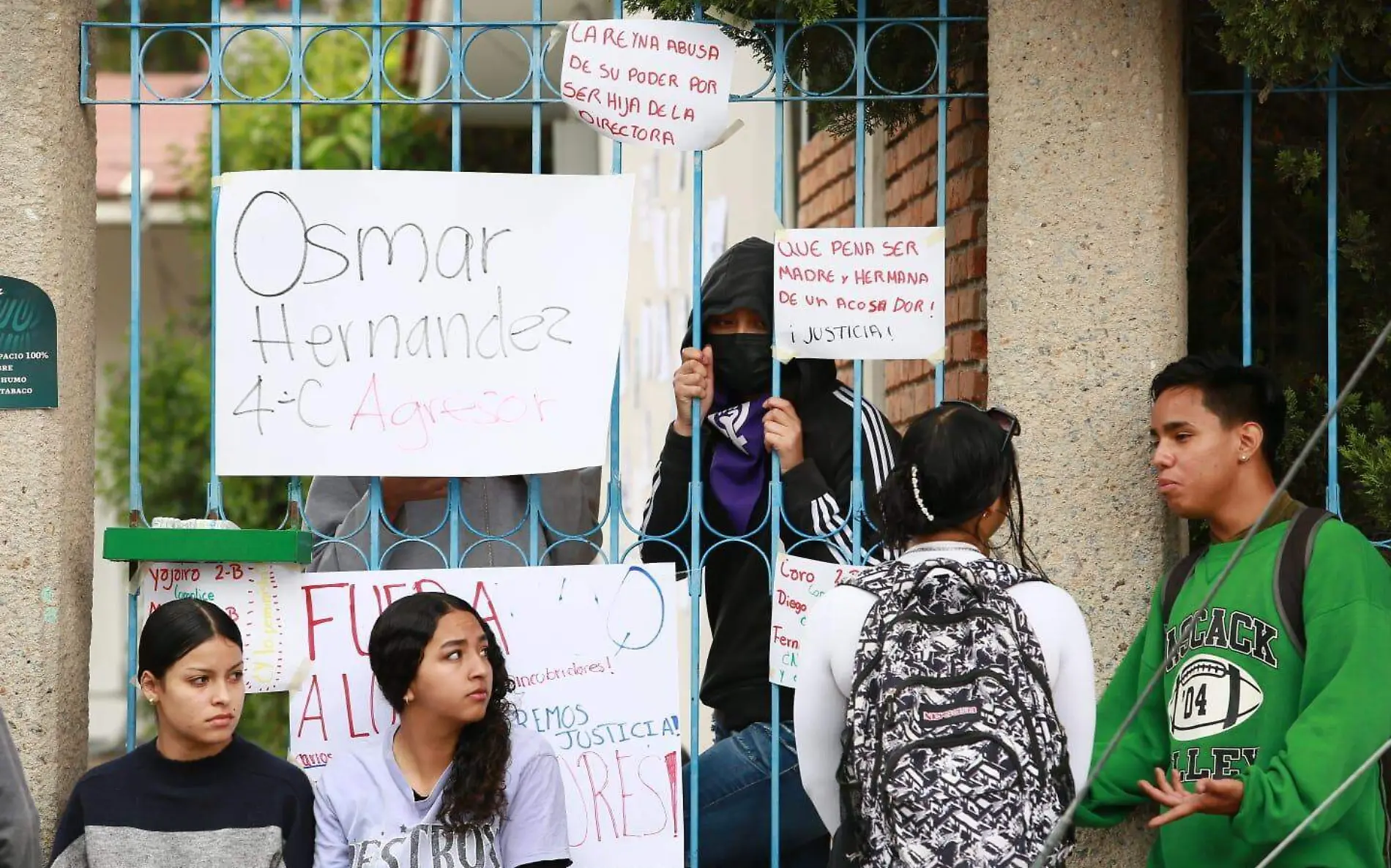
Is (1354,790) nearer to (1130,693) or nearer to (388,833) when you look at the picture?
(1130,693)

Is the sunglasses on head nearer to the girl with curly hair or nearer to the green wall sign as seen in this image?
the girl with curly hair

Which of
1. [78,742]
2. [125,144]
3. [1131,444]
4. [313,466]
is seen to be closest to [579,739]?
[313,466]

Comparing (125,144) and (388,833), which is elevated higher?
(125,144)

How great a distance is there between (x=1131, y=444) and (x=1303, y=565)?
557 mm

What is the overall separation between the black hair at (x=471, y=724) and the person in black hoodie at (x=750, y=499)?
0.52 meters

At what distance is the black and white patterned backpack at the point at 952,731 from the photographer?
2773 mm

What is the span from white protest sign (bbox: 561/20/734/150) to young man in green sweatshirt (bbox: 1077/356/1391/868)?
3.98 ft

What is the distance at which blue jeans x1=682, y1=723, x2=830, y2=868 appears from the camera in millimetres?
3846

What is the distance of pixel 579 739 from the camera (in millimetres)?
3805

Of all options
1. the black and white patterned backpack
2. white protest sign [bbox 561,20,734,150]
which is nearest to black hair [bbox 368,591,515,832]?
the black and white patterned backpack

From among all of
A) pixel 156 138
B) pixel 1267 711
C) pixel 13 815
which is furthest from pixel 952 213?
pixel 156 138

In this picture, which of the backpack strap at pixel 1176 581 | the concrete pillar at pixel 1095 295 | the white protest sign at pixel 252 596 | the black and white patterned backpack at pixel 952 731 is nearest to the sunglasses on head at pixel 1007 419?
the concrete pillar at pixel 1095 295

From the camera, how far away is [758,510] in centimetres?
391

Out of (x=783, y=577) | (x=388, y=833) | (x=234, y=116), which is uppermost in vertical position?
(x=234, y=116)
